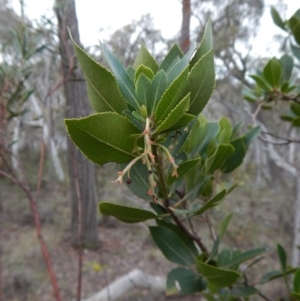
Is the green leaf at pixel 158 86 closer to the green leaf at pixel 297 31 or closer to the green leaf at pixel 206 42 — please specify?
the green leaf at pixel 206 42

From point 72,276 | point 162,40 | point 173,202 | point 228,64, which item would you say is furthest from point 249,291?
point 228,64

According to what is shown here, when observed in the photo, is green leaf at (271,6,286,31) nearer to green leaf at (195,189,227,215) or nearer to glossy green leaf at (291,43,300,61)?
glossy green leaf at (291,43,300,61)

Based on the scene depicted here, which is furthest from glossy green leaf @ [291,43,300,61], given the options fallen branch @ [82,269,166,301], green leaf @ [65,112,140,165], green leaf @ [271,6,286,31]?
fallen branch @ [82,269,166,301]

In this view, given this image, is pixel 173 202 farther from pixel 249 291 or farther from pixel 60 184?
pixel 60 184

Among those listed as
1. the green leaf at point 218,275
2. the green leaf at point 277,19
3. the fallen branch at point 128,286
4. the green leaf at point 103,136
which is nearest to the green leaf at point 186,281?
the green leaf at point 218,275

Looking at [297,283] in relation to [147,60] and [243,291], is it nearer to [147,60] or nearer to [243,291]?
[243,291]
